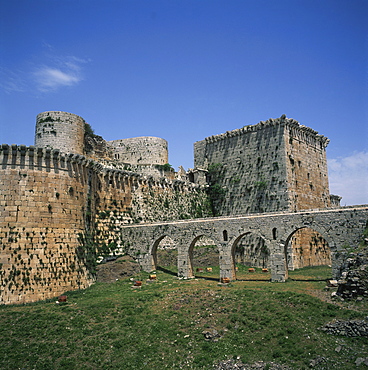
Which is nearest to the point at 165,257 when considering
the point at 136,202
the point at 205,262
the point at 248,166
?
the point at 205,262

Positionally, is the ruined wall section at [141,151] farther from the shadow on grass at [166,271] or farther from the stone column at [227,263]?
the stone column at [227,263]

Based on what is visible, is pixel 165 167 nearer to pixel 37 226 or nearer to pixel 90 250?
pixel 90 250

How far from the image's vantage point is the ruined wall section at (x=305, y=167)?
42844 millimetres

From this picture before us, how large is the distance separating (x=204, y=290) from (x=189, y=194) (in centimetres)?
2365

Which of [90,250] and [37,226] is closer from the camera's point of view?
[37,226]

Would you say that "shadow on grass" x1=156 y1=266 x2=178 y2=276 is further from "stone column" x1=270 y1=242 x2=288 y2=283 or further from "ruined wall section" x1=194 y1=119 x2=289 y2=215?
"ruined wall section" x1=194 y1=119 x2=289 y2=215

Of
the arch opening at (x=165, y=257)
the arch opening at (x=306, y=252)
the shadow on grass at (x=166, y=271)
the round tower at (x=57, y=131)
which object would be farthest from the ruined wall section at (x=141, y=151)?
the arch opening at (x=306, y=252)

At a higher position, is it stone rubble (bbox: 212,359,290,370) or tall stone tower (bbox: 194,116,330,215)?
tall stone tower (bbox: 194,116,330,215)

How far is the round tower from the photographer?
41.7m

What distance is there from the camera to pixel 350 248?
2708 centimetres

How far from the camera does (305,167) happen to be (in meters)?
44.9

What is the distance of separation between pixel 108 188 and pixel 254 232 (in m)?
16.4

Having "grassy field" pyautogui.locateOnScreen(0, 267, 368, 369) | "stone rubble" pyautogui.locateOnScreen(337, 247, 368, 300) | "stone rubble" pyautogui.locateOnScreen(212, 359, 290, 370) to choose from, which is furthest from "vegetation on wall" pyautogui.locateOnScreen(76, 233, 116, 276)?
"stone rubble" pyautogui.locateOnScreen(337, 247, 368, 300)

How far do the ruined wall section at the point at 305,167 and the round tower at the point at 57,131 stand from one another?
2502cm
